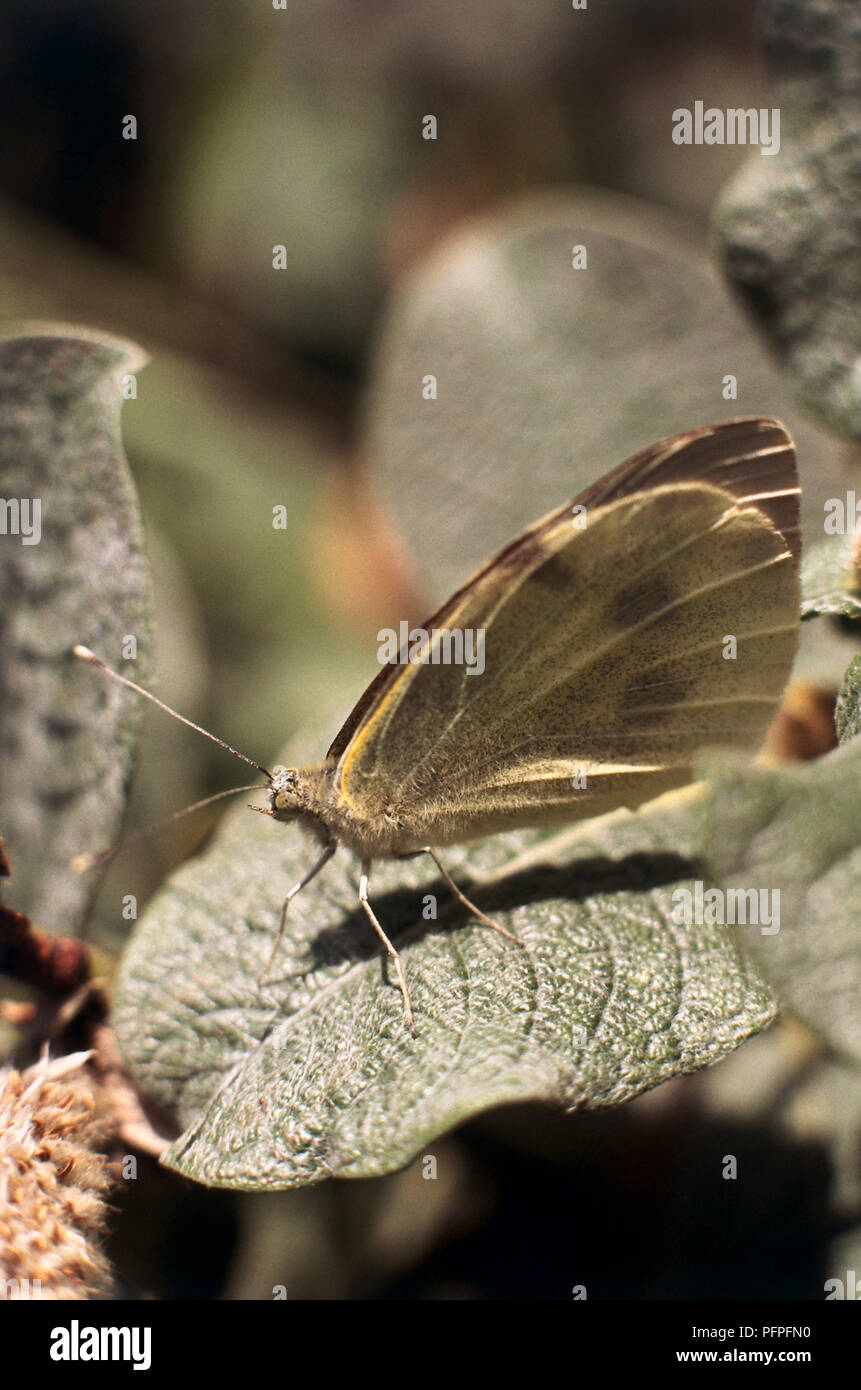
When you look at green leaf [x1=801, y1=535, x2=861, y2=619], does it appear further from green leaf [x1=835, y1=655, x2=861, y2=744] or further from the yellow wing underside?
green leaf [x1=835, y1=655, x2=861, y2=744]

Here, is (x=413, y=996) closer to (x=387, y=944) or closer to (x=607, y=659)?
(x=387, y=944)

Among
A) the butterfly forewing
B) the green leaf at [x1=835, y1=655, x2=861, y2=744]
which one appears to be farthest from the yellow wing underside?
the green leaf at [x1=835, y1=655, x2=861, y2=744]

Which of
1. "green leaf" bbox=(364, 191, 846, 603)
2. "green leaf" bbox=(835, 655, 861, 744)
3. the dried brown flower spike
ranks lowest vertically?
the dried brown flower spike

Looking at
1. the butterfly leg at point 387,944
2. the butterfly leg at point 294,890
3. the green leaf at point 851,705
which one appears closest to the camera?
the green leaf at point 851,705

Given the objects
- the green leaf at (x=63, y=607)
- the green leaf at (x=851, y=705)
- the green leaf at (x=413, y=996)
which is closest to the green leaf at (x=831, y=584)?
the green leaf at (x=851, y=705)

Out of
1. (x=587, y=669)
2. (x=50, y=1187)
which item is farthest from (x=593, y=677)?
(x=50, y=1187)

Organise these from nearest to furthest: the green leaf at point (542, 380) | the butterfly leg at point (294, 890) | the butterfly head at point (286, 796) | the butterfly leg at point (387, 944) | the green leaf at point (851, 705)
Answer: the green leaf at point (851, 705), the butterfly leg at point (387, 944), the butterfly leg at point (294, 890), the butterfly head at point (286, 796), the green leaf at point (542, 380)

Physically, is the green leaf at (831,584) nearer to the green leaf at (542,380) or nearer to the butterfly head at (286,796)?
the green leaf at (542,380)

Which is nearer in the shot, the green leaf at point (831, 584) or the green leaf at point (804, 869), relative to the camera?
the green leaf at point (804, 869)
